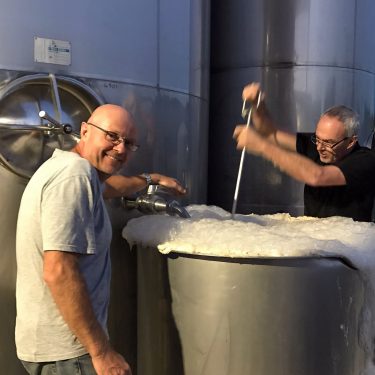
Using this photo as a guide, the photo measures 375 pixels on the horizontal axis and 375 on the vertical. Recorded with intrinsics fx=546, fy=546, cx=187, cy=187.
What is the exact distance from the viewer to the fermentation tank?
1174mm

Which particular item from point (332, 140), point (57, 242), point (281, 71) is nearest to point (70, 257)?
point (57, 242)

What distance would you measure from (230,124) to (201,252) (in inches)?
44.1

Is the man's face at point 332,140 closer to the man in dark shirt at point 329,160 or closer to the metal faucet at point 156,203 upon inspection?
the man in dark shirt at point 329,160

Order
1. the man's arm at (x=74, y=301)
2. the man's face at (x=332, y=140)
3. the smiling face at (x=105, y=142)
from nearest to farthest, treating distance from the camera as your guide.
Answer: the man's arm at (x=74, y=301)
the smiling face at (x=105, y=142)
the man's face at (x=332, y=140)

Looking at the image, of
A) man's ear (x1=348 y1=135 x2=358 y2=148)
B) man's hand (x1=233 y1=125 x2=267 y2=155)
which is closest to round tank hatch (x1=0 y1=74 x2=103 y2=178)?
man's hand (x1=233 y1=125 x2=267 y2=155)

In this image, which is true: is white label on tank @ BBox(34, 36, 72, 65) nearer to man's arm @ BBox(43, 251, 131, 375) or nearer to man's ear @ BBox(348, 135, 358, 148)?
man's arm @ BBox(43, 251, 131, 375)

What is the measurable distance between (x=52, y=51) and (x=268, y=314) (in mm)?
723

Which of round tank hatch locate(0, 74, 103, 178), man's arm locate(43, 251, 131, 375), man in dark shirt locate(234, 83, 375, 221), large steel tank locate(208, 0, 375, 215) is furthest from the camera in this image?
large steel tank locate(208, 0, 375, 215)

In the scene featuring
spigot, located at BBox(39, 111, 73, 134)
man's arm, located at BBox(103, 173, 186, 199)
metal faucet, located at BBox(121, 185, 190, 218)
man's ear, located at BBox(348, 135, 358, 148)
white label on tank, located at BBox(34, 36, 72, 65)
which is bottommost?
metal faucet, located at BBox(121, 185, 190, 218)

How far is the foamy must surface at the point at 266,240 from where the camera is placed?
1.02 meters

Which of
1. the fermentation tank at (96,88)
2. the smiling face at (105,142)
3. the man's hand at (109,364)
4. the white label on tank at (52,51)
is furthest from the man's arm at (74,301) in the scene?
the white label on tank at (52,51)

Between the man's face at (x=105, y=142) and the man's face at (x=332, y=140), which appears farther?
the man's face at (x=332, y=140)

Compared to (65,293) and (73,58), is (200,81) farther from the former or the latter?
(65,293)

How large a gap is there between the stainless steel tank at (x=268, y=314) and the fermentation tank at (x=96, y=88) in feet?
0.98
